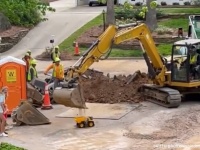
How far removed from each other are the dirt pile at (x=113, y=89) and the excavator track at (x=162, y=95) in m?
0.37

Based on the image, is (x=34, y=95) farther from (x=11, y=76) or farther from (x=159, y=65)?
(x=159, y=65)

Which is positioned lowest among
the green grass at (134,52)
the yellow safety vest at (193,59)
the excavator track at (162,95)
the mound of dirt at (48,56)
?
the mound of dirt at (48,56)

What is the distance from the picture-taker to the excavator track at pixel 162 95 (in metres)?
21.0

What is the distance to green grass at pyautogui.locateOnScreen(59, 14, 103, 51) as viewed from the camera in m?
37.5

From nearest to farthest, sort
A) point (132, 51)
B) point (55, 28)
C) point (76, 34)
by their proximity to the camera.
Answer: point (132, 51) → point (76, 34) → point (55, 28)

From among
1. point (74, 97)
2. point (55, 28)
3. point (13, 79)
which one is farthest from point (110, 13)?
point (74, 97)

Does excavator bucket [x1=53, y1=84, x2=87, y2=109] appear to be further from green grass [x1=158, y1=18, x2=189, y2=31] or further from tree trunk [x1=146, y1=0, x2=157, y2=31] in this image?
green grass [x1=158, y1=18, x2=189, y2=31]

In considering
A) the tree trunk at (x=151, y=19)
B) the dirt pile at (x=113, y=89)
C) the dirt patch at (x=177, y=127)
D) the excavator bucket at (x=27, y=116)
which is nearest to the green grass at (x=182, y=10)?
the tree trunk at (x=151, y=19)

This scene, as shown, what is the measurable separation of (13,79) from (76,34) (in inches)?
783

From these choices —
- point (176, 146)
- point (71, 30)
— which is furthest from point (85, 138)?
point (71, 30)

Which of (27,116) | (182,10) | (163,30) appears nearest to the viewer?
(27,116)

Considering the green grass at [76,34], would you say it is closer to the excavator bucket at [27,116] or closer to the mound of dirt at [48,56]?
the mound of dirt at [48,56]

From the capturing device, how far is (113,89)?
77.0 feet

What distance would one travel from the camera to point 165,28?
39938 mm
